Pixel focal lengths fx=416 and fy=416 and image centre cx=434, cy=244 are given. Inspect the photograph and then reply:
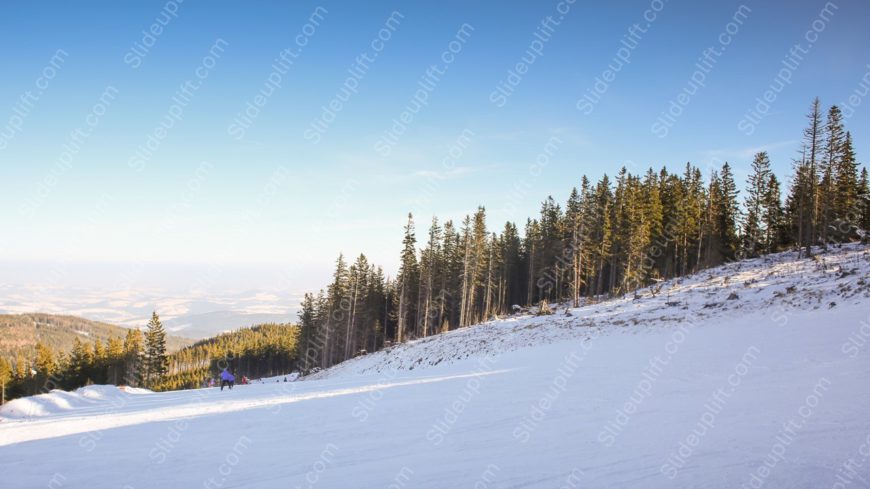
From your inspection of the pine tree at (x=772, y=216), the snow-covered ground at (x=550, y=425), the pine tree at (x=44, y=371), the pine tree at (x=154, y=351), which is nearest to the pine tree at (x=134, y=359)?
the pine tree at (x=154, y=351)

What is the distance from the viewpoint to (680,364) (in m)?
14.6

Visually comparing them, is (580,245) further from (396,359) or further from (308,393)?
(308,393)

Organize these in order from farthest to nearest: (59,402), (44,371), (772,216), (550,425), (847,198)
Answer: (44,371)
(772,216)
(847,198)
(59,402)
(550,425)

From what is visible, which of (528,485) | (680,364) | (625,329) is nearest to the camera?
(528,485)

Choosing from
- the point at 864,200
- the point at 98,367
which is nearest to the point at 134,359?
the point at 98,367

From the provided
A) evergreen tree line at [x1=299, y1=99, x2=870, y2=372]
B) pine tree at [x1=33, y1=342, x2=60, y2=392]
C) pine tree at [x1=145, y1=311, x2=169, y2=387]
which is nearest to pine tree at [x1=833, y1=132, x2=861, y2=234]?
evergreen tree line at [x1=299, y1=99, x2=870, y2=372]

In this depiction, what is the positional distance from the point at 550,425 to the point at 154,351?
7301 centimetres

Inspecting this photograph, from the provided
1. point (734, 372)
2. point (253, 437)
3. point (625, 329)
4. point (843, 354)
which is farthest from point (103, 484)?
point (625, 329)

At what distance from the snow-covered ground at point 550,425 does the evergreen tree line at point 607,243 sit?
2355 centimetres

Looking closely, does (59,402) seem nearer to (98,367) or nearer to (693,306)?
(693,306)

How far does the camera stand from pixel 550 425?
9.56 meters

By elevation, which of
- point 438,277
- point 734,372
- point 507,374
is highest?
point 438,277

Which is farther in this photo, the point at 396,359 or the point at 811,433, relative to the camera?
the point at 396,359

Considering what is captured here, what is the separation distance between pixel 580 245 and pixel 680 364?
29035 millimetres
